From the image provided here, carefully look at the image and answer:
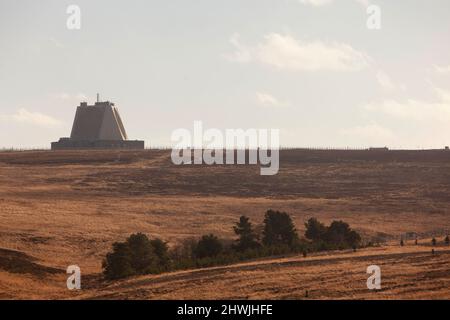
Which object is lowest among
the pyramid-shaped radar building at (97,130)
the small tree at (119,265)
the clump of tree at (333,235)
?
the small tree at (119,265)

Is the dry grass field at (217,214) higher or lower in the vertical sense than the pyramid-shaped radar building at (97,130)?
lower

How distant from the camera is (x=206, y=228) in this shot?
42531 mm

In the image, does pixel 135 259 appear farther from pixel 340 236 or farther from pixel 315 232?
pixel 340 236

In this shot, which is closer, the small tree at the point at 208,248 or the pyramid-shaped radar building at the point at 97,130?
the small tree at the point at 208,248

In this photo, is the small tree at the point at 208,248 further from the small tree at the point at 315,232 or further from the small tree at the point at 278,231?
the small tree at the point at 315,232

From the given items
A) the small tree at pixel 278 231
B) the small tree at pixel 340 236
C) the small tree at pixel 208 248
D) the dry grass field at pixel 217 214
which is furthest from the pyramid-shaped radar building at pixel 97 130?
the small tree at pixel 208 248

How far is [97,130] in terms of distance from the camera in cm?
9544

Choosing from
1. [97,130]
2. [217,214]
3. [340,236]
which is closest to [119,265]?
[340,236]

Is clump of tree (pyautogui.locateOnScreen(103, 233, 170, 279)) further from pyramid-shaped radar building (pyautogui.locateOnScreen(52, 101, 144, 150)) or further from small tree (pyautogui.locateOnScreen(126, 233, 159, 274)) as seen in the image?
pyramid-shaped radar building (pyautogui.locateOnScreen(52, 101, 144, 150))

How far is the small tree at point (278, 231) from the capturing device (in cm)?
3622

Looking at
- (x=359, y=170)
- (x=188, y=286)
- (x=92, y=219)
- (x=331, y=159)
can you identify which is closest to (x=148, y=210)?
(x=92, y=219)


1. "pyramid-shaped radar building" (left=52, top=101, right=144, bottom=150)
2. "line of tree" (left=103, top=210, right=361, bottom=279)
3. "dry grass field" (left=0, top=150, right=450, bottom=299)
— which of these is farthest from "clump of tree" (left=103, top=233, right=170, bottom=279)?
"pyramid-shaped radar building" (left=52, top=101, right=144, bottom=150)

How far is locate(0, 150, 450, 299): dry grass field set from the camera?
2497 cm

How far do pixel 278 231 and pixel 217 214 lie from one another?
12.0 meters
